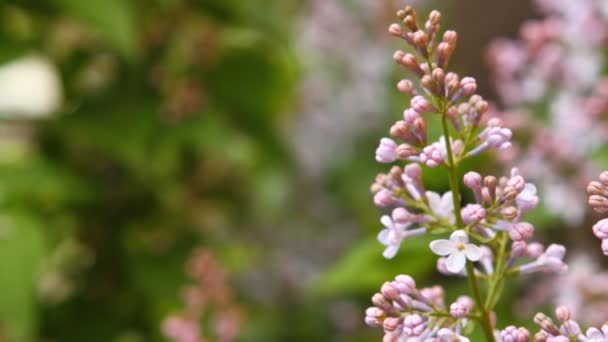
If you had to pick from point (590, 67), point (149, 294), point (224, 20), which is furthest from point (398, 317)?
point (224, 20)

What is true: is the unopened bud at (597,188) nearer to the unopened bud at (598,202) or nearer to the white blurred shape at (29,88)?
the unopened bud at (598,202)

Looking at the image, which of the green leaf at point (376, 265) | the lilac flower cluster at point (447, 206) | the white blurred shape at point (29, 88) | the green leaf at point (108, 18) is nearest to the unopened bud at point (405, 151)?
the lilac flower cluster at point (447, 206)

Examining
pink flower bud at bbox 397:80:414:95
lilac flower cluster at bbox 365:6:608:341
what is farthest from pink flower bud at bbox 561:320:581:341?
pink flower bud at bbox 397:80:414:95

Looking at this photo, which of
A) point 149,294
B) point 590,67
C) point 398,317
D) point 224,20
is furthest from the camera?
point 224,20

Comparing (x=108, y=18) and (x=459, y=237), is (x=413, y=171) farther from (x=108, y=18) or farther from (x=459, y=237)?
(x=108, y=18)

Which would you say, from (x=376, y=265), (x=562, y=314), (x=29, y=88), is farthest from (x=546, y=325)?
(x=29, y=88)

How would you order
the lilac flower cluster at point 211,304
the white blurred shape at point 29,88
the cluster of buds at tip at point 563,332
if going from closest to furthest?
1. the cluster of buds at tip at point 563,332
2. the lilac flower cluster at point 211,304
3. the white blurred shape at point 29,88

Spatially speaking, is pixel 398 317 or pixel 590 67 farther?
pixel 590 67

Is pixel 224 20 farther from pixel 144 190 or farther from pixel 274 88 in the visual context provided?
pixel 144 190
